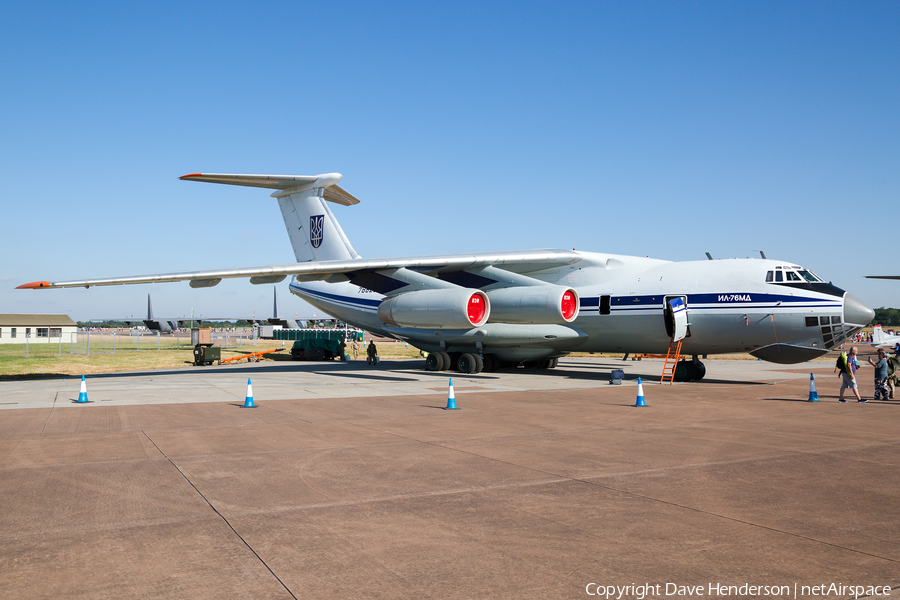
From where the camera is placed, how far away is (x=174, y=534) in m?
4.70

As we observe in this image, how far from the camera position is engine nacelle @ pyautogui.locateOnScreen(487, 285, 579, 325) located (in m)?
17.8

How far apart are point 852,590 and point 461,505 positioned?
2818 millimetres

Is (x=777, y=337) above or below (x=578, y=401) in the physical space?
above

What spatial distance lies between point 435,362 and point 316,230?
21.2 ft

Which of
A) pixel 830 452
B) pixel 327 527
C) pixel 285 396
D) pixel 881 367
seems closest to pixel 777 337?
pixel 881 367

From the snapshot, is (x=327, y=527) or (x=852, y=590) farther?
(x=327, y=527)

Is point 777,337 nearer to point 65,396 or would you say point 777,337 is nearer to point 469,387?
point 469,387

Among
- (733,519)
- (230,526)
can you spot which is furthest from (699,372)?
(230,526)

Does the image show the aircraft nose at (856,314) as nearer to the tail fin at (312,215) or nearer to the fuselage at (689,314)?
the fuselage at (689,314)

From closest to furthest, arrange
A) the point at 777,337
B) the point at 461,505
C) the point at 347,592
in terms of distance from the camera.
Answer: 1. the point at 347,592
2. the point at 461,505
3. the point at 777,337

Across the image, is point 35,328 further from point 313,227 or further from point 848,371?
point 848,371

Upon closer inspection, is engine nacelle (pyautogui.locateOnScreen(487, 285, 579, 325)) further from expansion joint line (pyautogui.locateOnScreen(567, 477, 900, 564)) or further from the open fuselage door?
expansion joint line (pyautogui.locateOnScreen(567, 477, 900, 564))

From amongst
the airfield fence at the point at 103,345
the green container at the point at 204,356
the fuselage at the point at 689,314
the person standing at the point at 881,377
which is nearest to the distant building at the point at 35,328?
the airfield fence at the point at 103,345

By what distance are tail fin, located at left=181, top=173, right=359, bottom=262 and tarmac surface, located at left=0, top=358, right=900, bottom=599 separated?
12.5 metres
